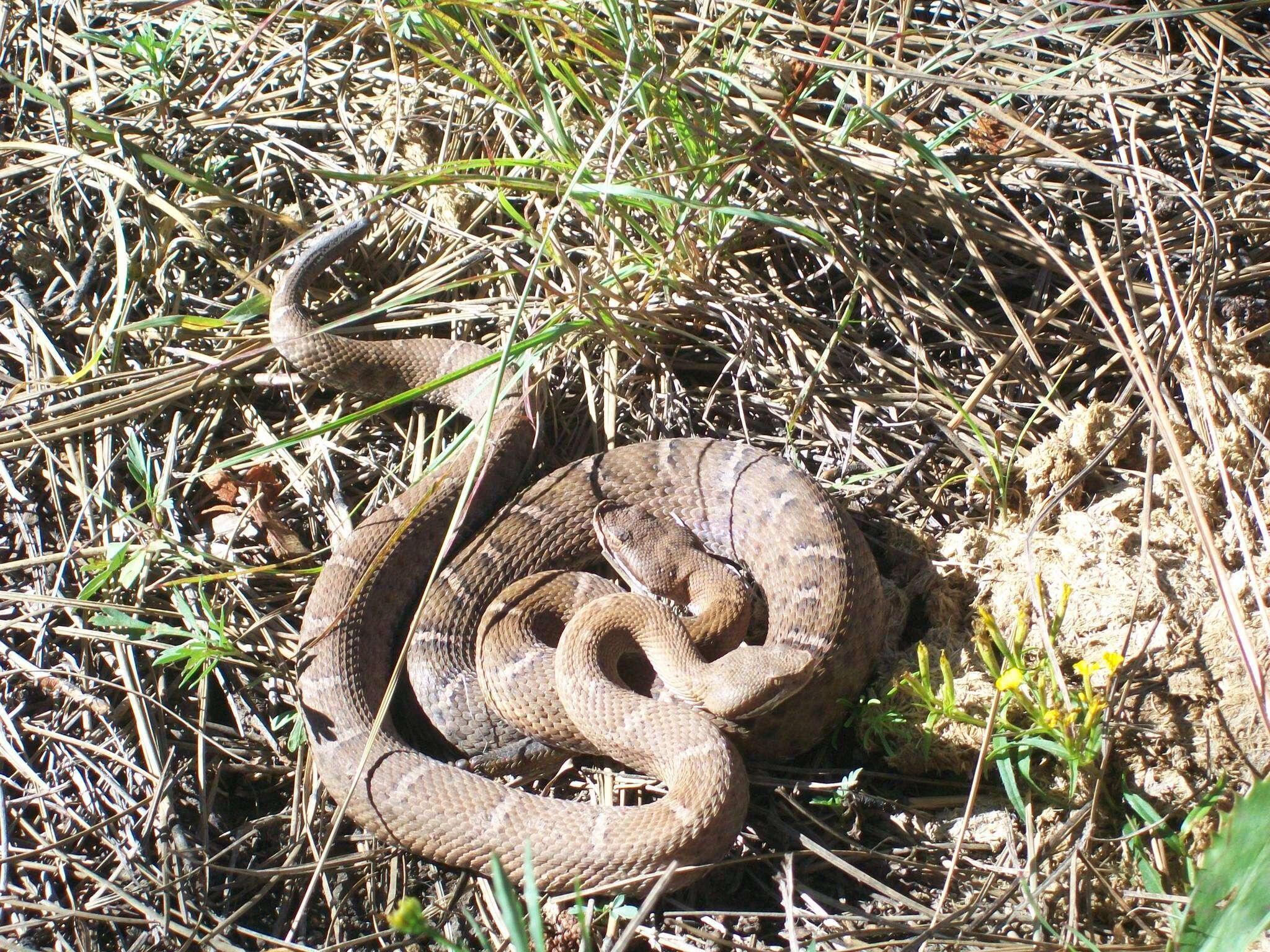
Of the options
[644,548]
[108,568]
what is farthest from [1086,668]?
[108,568]

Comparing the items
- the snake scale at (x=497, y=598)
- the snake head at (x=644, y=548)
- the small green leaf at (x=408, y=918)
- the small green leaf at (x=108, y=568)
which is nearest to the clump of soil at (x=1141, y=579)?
the snake scale at (x=497, y=598)

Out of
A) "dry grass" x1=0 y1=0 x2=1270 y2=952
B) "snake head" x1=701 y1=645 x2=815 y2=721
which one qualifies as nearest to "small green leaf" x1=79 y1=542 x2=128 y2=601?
"dry grass" x1=0 y1=0 x2=1270 y2=952

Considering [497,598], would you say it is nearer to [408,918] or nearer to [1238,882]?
[408,918]

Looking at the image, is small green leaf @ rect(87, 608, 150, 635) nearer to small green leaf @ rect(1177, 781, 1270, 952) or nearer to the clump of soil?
the clump of soil

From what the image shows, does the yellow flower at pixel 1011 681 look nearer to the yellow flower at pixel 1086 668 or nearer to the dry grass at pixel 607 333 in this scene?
the yellow flower at pixel 1086 668

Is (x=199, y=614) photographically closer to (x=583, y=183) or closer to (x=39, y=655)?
(x=39, y=655)

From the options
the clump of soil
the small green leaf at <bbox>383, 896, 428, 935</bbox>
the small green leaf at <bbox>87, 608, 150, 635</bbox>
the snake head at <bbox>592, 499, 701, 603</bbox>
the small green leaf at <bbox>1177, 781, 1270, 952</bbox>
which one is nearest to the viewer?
the small green leaf at <bbox>383, 896, 428, 935</bbox>
